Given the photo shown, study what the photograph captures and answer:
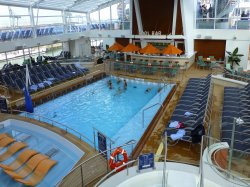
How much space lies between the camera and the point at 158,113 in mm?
8477

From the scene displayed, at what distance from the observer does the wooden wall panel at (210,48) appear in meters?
16.1

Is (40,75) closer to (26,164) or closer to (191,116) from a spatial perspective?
(26,164)

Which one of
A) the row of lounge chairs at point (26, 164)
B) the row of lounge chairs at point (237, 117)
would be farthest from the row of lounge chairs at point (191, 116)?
the row of lounge chairs at point (26, 164)

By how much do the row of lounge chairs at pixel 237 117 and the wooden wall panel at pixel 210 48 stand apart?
7165 mm

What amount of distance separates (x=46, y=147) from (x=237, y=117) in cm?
540

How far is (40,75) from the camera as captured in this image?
1312cm

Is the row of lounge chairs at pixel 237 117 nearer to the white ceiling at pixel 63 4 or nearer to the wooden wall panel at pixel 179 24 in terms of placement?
the wooden wall panel at pixel 179 24

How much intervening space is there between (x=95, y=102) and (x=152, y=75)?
13.6ft

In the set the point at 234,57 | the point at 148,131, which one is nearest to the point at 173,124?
the point at 148,131

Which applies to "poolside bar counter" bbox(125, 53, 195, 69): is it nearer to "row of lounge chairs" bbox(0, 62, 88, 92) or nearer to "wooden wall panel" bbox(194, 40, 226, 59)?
"wooden wall panel" bbox(194, 40, 226, 59)

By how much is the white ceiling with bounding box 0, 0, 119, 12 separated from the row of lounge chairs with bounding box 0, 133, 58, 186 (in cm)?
999

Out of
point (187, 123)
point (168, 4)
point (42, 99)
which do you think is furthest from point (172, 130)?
point (168, 4)

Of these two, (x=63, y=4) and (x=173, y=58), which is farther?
(x=63, y=4)

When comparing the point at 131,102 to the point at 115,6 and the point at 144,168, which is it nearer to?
the point at 144,168
